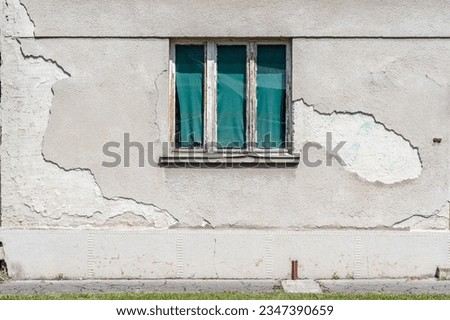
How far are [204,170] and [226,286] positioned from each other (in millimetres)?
1342

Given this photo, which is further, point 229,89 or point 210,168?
point 229,89

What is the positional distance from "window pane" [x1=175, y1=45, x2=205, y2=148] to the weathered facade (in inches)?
8.2

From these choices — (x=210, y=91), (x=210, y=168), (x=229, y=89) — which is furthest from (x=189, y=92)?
(x=210, y=168)

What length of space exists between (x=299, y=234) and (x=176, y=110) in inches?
79.2

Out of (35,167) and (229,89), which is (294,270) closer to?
(229,89)

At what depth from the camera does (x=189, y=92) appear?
8.53 m

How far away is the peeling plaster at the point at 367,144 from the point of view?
834cm

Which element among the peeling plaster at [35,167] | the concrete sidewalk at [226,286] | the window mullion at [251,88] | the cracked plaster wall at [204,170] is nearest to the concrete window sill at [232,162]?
the cracked plaster wall at [204,170]

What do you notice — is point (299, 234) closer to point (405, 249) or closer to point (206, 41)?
point (405, 249)

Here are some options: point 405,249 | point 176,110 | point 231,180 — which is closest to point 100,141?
point 176,110

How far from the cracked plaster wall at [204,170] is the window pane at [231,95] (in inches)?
18.1

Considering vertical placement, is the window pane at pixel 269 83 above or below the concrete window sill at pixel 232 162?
above

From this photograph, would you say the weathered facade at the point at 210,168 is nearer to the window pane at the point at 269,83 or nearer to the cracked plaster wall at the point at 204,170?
the cracked plaster wall at the point at 204,170

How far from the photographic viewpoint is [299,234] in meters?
8.26
